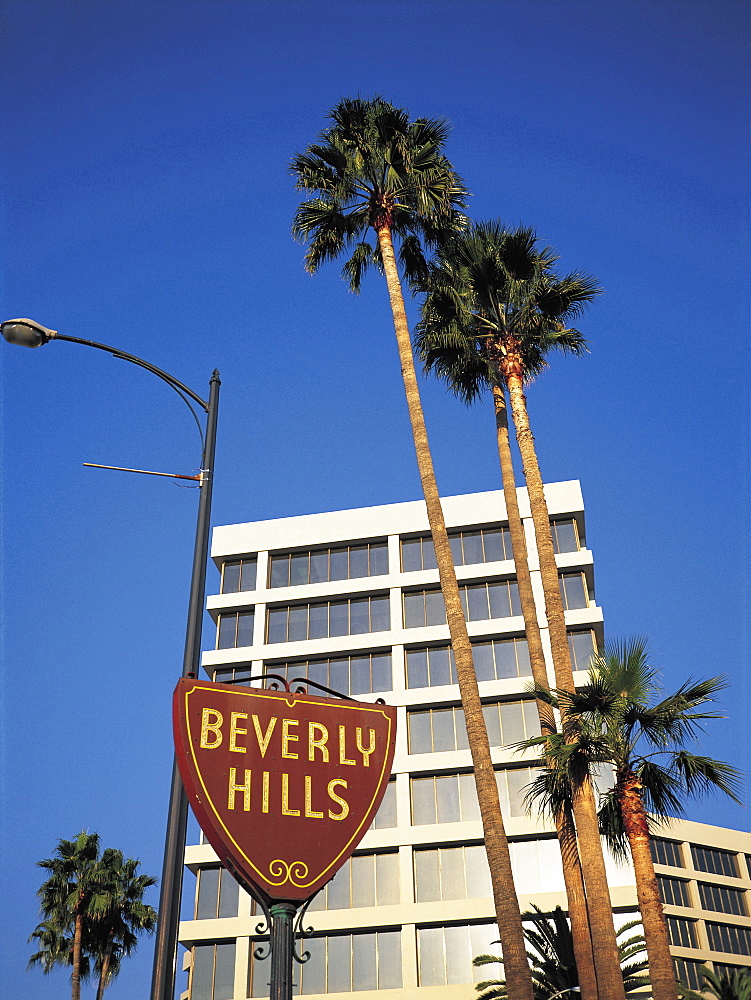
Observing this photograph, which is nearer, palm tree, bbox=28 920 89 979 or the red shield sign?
the red shield sign

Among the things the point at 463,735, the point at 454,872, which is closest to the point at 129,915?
the point at 454,872

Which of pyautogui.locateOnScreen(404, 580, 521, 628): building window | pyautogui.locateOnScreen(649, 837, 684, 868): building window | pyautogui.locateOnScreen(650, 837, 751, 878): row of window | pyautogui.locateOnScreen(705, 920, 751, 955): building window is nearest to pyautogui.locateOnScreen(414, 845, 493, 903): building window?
pyautogui.locateOnScreen(650, 837, 751, 878): row of window

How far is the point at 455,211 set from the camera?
25.0 m

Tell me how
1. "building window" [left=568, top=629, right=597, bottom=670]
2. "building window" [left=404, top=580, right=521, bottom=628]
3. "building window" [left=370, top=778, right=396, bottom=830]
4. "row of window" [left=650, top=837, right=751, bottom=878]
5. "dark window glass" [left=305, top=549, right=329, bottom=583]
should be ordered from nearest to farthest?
"building window" [left=370, top=778, right=396, bottom=830], "building window" [left=568, top=629, right=597, bottom=670], "building window" [left=404, top=580, right=521, bottom=628], "row of window" [left=650, top=837, right=751, bottom=878], "dark window glass" [left=305, top=549, right=329, bottom=583]

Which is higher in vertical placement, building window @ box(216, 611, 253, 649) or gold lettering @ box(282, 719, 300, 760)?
building window @ box(216, 611, 253, 649)

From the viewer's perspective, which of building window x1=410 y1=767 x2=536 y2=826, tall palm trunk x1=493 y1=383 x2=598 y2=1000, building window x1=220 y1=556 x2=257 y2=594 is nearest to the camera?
tall palm trunk x1=493 y1=383 x2=598 y2=1000

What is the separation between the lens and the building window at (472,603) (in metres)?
48.9

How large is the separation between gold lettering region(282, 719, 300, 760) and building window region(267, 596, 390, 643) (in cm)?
4326

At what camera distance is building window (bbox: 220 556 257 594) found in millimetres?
52906

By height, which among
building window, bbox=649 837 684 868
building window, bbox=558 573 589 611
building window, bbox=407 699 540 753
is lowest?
building window, bbox=649 837 684 868

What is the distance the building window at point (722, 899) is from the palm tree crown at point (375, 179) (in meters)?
38.9

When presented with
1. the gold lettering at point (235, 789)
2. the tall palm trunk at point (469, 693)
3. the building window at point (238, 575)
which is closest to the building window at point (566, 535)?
the building window at point (238, 575)

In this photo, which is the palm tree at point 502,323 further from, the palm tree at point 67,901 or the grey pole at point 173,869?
the palm tree at point 67,901

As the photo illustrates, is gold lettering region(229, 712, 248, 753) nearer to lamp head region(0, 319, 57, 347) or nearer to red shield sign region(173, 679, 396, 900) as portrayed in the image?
red shield sign region(173, 679, 396, 900)
